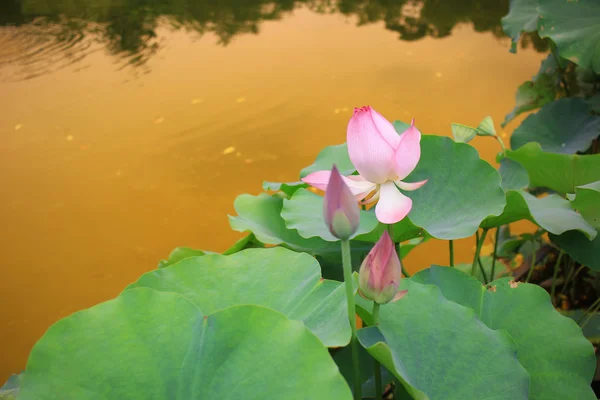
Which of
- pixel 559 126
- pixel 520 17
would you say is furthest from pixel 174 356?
pixel 520 17

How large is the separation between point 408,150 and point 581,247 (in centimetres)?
45

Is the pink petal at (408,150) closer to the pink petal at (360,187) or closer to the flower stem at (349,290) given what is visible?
the pink petal at (360,187)

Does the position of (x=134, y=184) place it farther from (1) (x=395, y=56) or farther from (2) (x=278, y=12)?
(2) (x=278, y=12)

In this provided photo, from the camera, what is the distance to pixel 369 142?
57cm

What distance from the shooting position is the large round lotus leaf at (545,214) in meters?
0.78

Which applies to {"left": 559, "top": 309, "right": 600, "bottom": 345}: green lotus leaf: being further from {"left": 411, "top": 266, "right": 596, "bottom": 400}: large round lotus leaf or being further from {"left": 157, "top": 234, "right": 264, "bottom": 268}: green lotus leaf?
{"left": 157, "top": 234, "right": 264, "bottom": 268}: green lotus leaf

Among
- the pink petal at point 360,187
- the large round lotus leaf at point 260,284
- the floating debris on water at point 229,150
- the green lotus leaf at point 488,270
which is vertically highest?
the pink petal at point 360,187

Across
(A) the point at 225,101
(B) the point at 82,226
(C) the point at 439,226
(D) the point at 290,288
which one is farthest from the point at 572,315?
(A) the point at 225,101

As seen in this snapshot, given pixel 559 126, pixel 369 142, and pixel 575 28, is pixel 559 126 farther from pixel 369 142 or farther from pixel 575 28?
pixel 369 142

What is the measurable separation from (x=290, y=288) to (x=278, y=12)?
413 cm

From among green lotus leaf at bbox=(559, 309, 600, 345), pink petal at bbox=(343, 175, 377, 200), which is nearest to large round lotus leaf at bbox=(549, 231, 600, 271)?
green lotus leaf at bbox=(559, 309, 600, 345)

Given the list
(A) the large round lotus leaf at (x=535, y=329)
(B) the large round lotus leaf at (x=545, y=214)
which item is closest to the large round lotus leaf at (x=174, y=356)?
(A) the large round lotus leaf at (x=535, y=329)

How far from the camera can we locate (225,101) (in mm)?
3021

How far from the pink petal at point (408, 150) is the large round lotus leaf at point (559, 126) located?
36.4 inches
